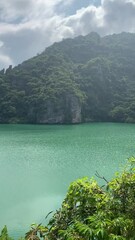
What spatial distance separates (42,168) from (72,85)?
67933mm

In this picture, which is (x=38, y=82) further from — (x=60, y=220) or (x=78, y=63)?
(x=60, y=220)

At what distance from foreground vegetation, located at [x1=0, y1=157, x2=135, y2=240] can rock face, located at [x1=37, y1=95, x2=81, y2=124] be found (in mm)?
83024

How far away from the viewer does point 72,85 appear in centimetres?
9462

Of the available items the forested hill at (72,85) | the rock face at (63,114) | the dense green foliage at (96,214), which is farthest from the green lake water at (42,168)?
the forested hill at (72,85)

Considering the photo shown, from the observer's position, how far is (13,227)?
46.3ft

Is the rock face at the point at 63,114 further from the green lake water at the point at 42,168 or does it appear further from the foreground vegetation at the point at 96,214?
the foreground vegetation at the point at 96,214

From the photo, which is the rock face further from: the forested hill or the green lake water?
the green lake water

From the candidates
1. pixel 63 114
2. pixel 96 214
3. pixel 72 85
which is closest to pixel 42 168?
pixel 96 214

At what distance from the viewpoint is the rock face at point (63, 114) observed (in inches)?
3434

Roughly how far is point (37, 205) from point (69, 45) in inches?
4336

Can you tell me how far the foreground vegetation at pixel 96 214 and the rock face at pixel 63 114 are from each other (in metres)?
83.0

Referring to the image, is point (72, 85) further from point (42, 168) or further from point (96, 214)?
point (96, 214)

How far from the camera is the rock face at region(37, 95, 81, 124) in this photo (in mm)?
87225

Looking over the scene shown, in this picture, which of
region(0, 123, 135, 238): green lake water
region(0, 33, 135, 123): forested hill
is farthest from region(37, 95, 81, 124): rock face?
region(0, 123, 135, 238): green lake water
